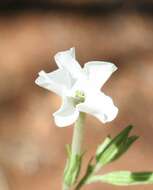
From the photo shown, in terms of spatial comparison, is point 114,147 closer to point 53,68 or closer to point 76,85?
point 76,85

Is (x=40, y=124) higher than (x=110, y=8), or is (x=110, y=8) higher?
(x=110, y=8)

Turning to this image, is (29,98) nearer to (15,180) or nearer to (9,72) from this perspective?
(9,72)

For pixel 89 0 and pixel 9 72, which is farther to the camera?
pixel 89 0

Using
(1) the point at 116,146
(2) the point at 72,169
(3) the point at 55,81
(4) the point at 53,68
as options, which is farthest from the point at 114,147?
(4) the point at 53,68

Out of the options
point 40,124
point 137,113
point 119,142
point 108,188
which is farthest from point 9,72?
point 119,142

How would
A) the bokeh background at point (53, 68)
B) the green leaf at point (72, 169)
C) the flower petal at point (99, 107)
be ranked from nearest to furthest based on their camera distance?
the flower petal at point (99, 107) → the green leaf at point (72, 169) → the bokeh background at point (53, 68)

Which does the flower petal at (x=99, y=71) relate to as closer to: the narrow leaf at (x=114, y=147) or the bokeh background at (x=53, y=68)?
the narrow leaf at (x=114, y=147)

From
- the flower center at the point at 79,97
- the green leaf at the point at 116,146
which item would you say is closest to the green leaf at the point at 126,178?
the green leaf at the point at 116,146

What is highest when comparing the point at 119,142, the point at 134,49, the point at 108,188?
the point at 119,142
